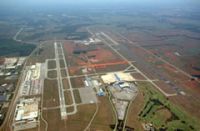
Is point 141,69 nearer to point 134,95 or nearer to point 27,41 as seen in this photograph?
point 134,95

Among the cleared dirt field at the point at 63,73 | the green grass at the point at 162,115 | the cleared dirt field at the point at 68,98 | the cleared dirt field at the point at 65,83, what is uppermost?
the cleared dirt field at the point at 63,73

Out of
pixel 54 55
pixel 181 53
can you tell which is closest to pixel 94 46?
pixel 54 55

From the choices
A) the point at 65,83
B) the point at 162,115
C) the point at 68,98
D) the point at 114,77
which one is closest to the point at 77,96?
the point at 68,98

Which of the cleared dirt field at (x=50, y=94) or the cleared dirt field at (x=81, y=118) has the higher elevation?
the cleared dirt field at (x=50, y=94)

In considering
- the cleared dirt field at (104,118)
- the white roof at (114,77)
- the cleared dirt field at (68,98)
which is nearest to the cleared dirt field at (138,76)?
the white roof at (114,77)

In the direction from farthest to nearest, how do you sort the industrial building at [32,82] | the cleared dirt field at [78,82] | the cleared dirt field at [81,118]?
the cleared dirt field at [78,82], the industrial building at [32,82], the cleared dirt field at [81,118]

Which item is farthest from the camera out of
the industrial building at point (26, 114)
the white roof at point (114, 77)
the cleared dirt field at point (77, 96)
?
the white roof at point (114, 77)

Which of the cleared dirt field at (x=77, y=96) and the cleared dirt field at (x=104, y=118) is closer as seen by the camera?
the cleared dirt field at (x=104, y=118)

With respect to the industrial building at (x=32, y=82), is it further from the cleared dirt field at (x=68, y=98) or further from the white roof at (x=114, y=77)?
the white roof at (x=114, y=77)
